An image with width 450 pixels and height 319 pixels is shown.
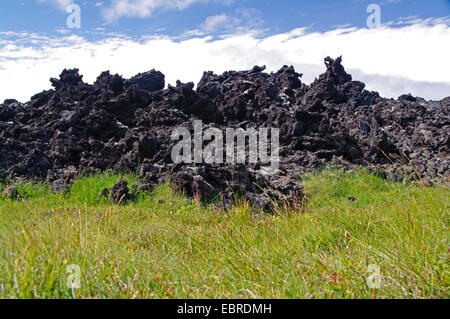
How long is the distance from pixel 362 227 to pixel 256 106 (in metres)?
10.4

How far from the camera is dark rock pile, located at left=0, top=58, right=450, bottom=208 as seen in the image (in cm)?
970

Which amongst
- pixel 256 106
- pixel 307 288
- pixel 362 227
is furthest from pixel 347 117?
pixel 307 288

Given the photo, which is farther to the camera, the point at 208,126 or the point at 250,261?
the point at 208,126

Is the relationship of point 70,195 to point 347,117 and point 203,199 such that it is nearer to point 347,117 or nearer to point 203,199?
point 203,199

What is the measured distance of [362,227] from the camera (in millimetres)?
5109

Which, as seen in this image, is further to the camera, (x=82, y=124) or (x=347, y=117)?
(x=347, y=117)

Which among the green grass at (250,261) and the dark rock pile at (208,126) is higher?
the dark rock pile at (208,126)

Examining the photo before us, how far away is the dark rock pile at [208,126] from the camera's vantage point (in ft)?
31.8

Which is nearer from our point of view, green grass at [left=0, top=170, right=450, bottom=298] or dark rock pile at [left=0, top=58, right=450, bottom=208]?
green grass at [left=0, top=170, right=450, bottom=298]

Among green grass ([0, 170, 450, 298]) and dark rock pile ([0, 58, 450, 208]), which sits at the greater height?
dark rock pile ([0, 58, 450, 208])

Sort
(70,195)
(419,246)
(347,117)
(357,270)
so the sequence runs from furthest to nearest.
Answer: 1. (347,117)
2. (70,195)
3. (419,246)
4. (357,270)

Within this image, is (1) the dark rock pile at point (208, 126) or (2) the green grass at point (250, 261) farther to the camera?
(1) the dark rock pile at point (208, 126)

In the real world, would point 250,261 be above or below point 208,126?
below

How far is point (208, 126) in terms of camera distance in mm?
11727
